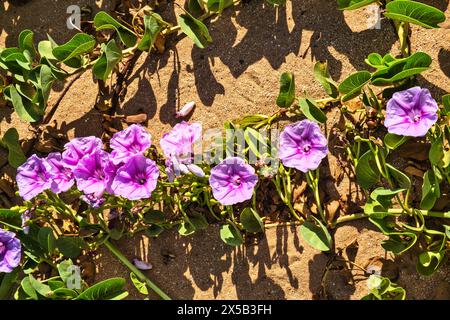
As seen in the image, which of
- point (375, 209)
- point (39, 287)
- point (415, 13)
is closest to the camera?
point (415, 13)

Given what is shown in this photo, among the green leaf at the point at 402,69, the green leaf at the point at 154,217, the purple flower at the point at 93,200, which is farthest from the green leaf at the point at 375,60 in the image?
the purple flower at the point at 93,200

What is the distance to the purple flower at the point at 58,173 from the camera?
2.12 metres

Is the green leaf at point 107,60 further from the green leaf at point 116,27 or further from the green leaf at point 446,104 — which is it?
the green leaf at point 446,104

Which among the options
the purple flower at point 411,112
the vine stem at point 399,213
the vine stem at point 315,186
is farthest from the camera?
the vine stem at point 315,186

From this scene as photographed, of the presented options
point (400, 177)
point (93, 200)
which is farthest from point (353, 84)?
point (93, 200)

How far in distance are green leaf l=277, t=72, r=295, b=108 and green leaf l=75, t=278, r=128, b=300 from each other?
2.52ft

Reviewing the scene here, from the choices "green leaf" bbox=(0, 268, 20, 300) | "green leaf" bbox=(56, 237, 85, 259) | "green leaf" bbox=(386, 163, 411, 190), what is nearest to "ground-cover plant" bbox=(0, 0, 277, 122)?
"green leaf" bbox=(56, 237, 85, 259)

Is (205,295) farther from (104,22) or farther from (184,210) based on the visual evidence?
(104,22)

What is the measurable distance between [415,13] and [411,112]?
0.30 m

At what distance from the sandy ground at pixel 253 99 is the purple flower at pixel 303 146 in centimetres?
24

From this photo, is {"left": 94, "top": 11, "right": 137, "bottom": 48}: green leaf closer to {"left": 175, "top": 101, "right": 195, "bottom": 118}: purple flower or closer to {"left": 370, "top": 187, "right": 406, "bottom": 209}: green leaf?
{"left": 175, "top": 101, "right": 195, "bottom": 118}: purple flower

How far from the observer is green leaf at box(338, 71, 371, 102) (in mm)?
2037

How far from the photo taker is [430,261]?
6.82 feet

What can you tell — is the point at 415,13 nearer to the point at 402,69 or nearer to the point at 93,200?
the point at 402,69
